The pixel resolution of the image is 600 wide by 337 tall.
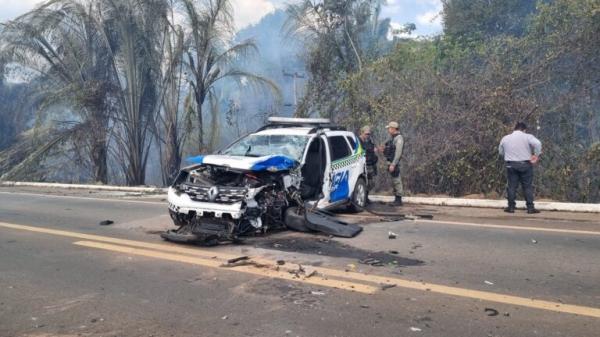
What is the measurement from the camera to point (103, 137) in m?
19.2

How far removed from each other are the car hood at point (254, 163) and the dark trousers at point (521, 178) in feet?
14.6

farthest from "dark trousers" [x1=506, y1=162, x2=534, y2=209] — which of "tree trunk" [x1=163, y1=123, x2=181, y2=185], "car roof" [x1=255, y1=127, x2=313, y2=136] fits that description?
"tree trunk" [x1=163, y1=123, x2=181, y2=185]

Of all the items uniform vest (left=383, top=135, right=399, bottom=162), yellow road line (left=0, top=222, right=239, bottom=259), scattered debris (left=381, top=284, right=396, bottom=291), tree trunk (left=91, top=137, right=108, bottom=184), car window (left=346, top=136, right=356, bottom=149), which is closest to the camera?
scattered debris (left=381, top=284, right=396, bottom=291)

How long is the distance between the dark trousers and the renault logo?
5.63m

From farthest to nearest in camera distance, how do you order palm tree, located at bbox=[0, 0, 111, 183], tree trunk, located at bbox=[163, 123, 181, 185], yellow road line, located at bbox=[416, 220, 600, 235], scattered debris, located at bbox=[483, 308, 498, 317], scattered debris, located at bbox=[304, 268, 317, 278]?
1. tree trunk, located at bbox=[163, 123, 181, 185]
2. palm tree, located at bbox=[0, 0, 111, 183]
3. yellow road line, located at bbox=[416, 220, 600, 235]
4. scattered debris, located at bbox=[304, 268, 317, 278]
5. scattered debris, located at bbox=[483, 308, 498, 317]

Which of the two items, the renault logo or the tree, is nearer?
the renault logo

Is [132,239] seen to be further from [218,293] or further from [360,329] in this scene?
[360,329]

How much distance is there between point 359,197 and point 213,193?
3.90 metres

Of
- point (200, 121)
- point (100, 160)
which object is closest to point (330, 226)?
point (200, 121)

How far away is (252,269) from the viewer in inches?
220

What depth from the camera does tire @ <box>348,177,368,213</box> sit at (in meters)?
9.84

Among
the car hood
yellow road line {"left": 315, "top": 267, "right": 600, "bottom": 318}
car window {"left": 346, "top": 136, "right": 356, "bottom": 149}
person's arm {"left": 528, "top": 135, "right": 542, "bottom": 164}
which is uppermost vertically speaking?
car window {"left": 346, "top": 136, "right": 356, "bottom": 149}

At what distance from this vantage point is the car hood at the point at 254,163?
7.18 meters

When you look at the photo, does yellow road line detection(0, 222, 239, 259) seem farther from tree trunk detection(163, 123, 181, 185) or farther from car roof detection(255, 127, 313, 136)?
tree trunk detection(163, 123, 181, 185)
